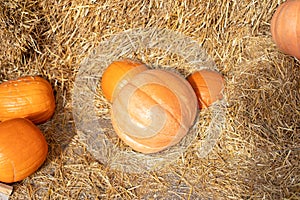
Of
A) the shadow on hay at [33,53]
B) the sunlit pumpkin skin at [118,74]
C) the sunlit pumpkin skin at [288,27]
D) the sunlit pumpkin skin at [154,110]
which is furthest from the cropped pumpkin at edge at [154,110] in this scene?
the sunlit pumpkin skin at [288,27]

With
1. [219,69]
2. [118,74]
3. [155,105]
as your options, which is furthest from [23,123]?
[219,69]

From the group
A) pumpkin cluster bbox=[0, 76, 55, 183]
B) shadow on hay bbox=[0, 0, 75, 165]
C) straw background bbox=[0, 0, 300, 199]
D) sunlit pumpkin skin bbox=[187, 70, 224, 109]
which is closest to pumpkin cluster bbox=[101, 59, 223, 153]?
sunlit pumpkin skin bbox=[187, 70, 224, 109]

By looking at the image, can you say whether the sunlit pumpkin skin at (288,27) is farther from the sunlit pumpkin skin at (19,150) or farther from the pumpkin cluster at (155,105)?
the sunlit pumpkin skin at (19,150)

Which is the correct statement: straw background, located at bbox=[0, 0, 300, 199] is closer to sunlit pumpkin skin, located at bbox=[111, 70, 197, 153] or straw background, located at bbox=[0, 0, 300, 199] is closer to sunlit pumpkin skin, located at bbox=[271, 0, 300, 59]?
sunlit pumpkin skin, located at bbox=[271, 0, 300, 59]

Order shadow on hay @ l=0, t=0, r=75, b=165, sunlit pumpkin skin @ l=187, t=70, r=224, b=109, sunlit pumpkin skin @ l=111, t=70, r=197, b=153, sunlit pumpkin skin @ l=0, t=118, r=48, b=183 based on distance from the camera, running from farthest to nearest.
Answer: sunlit pumpkin skin @ l=187, t=70, r=224, b=109 → shadow on hay @ l=0, t=0, r=75, b=165 → sunlit pumpkin skin @ l=111, t=70, r=197, b=153 → sunlit pumpkin skin @ l=0, t=118, r=48, b=183

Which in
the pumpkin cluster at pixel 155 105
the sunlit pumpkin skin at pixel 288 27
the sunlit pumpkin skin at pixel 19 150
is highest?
the sunlit pumpkin skin at pixel 288 27
